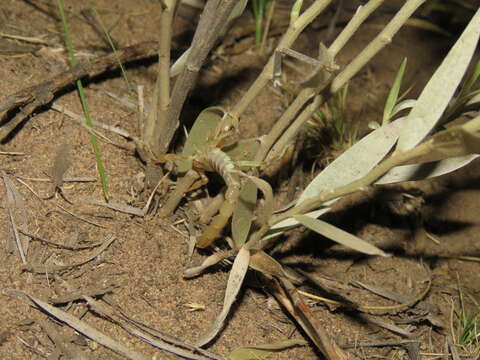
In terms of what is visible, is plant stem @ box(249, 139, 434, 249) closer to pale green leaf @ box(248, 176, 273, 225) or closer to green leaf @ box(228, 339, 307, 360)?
pale green leaf @ box(248, 176, 273, 225)

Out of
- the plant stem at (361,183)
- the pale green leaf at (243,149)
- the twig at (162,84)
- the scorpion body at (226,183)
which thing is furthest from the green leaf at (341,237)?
the twig at (162,84)

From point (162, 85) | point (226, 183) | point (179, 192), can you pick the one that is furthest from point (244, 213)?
point (162, 85)

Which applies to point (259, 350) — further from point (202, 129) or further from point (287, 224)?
point (202, 129)

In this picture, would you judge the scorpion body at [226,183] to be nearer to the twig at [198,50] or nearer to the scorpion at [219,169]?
the scorpion at [219,169]

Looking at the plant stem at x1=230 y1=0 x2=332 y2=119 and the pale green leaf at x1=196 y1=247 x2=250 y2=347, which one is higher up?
the plant stem at x1=230 y1=0 x2=332 y2=119

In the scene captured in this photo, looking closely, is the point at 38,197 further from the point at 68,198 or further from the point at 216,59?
the point at 216,59

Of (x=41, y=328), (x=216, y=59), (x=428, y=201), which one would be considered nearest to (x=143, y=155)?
(x=41, y=328)

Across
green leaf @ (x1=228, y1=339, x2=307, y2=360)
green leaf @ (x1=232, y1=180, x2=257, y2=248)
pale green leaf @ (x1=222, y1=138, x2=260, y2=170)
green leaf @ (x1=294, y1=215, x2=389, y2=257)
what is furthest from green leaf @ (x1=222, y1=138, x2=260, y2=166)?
green leaf @ (x1=228, y1=339, x2=307, y2=360)
